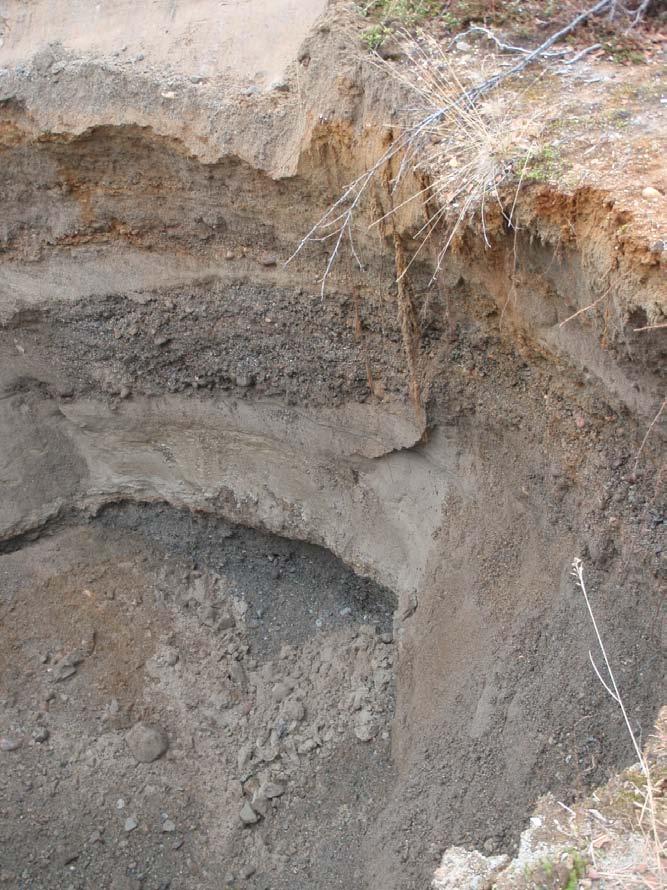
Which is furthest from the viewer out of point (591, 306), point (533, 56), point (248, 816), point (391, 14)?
point (248, 816)

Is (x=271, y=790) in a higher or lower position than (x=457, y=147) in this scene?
lower

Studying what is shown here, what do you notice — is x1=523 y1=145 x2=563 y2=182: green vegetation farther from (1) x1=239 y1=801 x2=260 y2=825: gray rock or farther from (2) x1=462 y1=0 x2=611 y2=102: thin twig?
(1) x1=239 y1=801 x2=260 y2=825: gray rock

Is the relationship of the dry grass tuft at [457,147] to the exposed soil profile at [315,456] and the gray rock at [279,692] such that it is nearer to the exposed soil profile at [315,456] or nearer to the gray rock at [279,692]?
the exposed soil profile at [315,456]

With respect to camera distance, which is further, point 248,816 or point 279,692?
point 279,692

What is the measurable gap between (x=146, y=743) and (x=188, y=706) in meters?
0.34

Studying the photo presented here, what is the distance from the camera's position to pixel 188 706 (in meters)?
5.09

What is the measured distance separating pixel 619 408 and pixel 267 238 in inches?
84.0

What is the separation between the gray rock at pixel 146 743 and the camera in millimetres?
4863

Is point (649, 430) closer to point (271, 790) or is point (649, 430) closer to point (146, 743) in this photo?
point (271, 790)

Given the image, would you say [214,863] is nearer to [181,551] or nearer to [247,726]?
[247,726]

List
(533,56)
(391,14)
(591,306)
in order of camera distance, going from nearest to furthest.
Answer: (591,306)
(533,56)
(391,14)

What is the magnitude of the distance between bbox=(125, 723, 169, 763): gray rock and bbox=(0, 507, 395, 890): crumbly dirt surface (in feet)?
0.15

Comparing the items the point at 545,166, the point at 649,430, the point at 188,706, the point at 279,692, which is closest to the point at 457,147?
the point at 545,166

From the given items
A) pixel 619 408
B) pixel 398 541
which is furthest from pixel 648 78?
pixel 398 541
